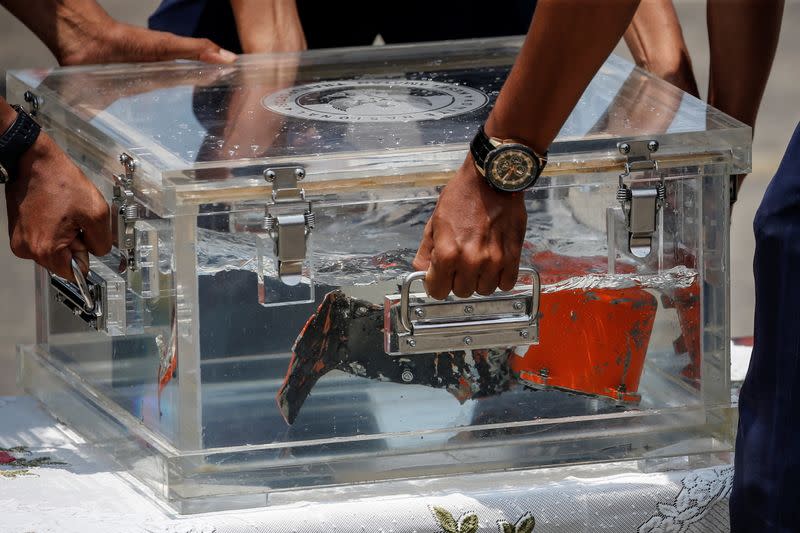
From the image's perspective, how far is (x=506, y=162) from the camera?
1.04 meters

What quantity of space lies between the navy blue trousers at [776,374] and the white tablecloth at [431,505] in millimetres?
133

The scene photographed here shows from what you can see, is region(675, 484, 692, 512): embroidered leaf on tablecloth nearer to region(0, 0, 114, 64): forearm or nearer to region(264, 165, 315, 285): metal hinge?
region(264, 165, 315, 285): metal hinge

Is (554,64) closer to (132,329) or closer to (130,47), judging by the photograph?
(132,329)

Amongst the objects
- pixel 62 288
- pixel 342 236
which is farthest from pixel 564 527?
pixel 62 288

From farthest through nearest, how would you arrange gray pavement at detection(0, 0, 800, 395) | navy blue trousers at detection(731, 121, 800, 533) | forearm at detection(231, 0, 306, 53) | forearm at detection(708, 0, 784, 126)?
gray pavement at detection(0, 0, 800, 395) → forearm at detection(231, 0, 306, 53) → forearm at detection(708, 0, 784, 126) → navy blue trousers at detection(731, 121, 800, 533)

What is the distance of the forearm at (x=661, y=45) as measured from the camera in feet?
4.61

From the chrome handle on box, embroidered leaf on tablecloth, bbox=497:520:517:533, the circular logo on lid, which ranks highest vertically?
the circular logo on lid

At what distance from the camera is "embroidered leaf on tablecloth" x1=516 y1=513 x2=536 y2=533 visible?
111 cm

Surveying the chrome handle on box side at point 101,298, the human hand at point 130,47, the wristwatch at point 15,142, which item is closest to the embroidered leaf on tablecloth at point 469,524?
the chrome handle on box side at point 101,298

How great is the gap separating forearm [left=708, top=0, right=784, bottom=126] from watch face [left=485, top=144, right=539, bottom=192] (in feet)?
1.26

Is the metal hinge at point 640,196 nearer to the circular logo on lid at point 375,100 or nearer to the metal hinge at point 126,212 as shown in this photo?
the circular logo on lid at point 375,100

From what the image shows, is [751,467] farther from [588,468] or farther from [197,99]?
[197,99]

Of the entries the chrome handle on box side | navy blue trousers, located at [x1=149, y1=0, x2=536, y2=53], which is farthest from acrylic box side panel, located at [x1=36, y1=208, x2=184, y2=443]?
→ navy blue trousers, located at [x1=149, y1=0, x2=536, y2=53]

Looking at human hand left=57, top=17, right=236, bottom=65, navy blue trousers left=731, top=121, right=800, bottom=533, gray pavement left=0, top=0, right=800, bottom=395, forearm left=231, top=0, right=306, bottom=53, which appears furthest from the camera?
gray pavement left=0, top=0, right=800, bottom=395
